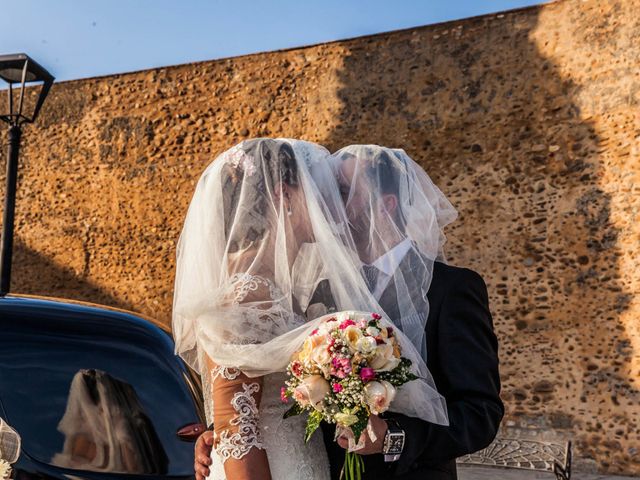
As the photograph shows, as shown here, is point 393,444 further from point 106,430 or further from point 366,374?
point 106,430

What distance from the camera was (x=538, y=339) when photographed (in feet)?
29.6

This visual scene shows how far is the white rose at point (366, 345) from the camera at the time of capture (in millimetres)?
1474

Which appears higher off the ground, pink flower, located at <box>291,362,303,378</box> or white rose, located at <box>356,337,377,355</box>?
white rose, located at <box>356,337,377,355</box>

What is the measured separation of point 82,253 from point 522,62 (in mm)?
8213

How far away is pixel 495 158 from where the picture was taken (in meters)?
9.63

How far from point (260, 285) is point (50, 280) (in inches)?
483

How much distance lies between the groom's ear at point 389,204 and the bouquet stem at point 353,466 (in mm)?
661

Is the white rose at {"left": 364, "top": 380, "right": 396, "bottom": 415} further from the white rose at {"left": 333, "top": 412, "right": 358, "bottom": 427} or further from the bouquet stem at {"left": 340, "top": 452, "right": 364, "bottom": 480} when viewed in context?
the bouquet stem at {"left": 340, "top": 452, "right": 364, "bottom": 480}

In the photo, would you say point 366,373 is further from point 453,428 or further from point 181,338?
point 181,338

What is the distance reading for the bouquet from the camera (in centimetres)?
149

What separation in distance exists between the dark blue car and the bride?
46 centimetres

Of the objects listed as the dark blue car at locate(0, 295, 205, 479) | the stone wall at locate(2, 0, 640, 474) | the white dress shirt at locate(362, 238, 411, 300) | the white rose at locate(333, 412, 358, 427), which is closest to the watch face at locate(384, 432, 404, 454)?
the white rose at locate(333, 412, 358, 427)

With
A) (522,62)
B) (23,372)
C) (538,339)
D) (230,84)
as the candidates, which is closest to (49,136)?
(230,84)

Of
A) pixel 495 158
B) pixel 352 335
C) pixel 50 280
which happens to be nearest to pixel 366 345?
pixel 352 335
